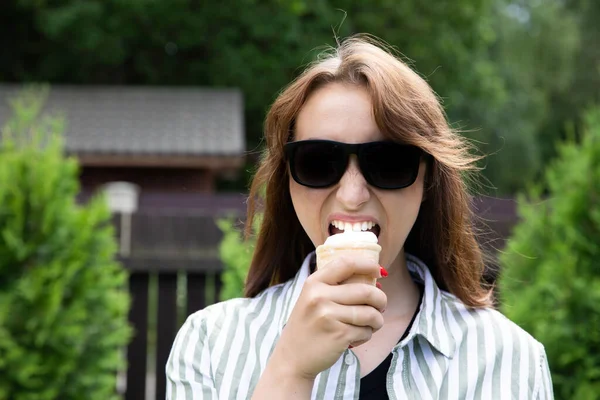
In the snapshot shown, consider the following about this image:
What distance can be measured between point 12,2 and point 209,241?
19024 millimetres

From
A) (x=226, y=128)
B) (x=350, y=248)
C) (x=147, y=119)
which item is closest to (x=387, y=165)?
(x=350, y=248)

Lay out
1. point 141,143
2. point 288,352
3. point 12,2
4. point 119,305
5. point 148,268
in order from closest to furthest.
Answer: point 288,352
point 119,305
point 148,268
point 141,143
point 12,2

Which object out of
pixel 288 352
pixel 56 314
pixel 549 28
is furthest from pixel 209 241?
pixel 549 28

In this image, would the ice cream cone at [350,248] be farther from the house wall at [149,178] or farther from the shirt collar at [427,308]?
the house wall at [149,178]

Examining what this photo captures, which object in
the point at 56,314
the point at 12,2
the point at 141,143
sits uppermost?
the point at 12,2

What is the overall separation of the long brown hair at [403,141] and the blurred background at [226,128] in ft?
1.17

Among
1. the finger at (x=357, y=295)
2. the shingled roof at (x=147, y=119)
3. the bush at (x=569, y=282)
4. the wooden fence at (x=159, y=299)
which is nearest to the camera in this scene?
the finger at (x=357, y=295)

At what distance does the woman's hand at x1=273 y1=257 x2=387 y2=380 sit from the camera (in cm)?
144

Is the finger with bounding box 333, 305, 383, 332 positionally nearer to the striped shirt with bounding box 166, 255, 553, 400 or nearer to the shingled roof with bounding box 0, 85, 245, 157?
the striped shirt with bounding box 166, 255, 553, 400

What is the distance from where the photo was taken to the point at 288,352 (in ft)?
4.98

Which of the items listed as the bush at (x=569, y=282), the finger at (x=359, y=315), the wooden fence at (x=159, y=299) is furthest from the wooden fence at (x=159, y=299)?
the finger at (x=359, y=315)

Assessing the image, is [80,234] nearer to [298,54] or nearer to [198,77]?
[298,54]

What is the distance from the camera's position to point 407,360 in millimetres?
1714

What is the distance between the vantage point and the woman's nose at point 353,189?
1.67m
